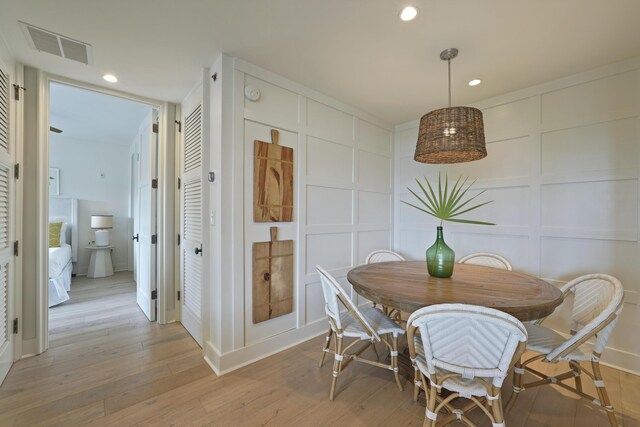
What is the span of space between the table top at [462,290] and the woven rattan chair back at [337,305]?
0.11 metres

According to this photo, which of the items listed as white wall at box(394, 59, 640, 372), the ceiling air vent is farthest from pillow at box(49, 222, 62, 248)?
white wall at box(394, 59, 640, 372)

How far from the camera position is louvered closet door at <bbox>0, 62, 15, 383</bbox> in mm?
1878

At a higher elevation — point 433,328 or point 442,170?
point 442,170

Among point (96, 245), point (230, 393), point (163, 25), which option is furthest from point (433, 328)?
point (96, 245)

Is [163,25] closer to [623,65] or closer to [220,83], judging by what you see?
[220,83]

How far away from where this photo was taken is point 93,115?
3773 millimetres

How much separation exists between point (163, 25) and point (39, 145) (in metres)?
1.56

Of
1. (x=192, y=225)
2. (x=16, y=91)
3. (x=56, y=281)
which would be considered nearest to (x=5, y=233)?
(x=16, y=91)

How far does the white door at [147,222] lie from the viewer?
287 centimetres

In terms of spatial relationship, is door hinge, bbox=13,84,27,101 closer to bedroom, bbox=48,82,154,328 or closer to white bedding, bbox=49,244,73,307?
bedroom, bbox=48,82,154,328

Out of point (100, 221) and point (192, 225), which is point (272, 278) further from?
point (100, 221)

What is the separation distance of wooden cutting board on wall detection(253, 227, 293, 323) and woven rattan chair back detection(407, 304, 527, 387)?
1371mm

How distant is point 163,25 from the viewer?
1.67 m

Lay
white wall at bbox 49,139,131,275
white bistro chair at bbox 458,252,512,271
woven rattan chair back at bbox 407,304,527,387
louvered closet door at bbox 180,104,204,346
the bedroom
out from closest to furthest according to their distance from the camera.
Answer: woven rattan chair back at bbox 407,304,527,387 < white bistro chair at bbox 458,252,512,271 < louvered closet door at bbox 180,104,204,346 < the bedroom < white wall at bbox 49,139,131,275
